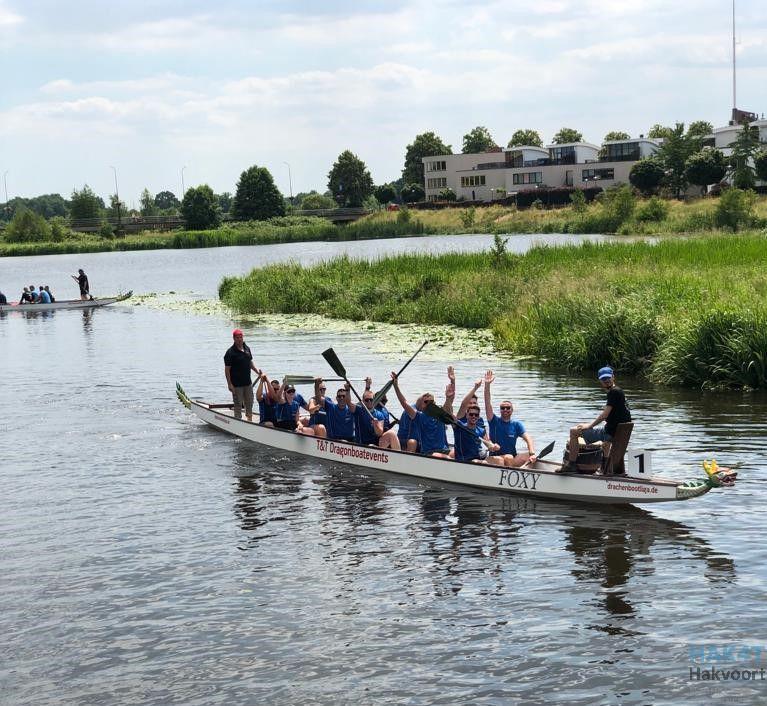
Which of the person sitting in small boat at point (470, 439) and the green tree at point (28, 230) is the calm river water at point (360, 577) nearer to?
the person sitting in small boat at point (470, 439)

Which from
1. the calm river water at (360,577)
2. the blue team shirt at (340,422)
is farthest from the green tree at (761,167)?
the blue team shirt at (340,422)

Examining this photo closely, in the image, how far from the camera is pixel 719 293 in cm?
2806

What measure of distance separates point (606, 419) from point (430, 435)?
13.1 ft

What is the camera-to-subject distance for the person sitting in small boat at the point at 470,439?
17.4 metres

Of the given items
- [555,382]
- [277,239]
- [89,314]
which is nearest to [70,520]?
[555,382]

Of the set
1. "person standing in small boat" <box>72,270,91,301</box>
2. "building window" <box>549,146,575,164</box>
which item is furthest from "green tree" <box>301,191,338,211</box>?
"person standing in small boat" <box>72,270,91,301</box>

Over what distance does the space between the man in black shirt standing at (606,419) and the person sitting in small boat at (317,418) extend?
19.3 feet

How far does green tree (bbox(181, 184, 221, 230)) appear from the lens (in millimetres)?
133500

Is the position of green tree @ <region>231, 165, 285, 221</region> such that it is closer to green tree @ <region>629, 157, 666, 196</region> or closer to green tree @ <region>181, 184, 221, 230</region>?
green tree @ <region>181, 184, 221, 230</region>

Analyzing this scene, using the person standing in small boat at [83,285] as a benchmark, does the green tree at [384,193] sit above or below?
above

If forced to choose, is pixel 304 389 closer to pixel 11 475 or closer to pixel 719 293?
pixel 11 475

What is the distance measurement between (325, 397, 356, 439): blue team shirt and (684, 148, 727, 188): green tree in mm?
89960

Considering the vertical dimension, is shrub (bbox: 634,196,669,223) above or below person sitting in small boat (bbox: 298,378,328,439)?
above

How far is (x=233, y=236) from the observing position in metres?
114
